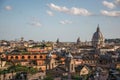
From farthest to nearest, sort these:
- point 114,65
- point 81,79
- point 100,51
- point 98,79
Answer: point 100,51 → point 114,65 → point 81,79 → point 98,79

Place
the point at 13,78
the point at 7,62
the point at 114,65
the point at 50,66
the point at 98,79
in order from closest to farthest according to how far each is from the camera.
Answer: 1. the point at 98,79
2. the point at 13,78
3. the point at 50,66
4. the point at 114,65
5. the point at 7,62

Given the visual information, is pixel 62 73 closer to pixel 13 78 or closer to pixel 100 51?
pixel 13 78

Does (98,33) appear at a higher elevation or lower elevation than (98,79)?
higher

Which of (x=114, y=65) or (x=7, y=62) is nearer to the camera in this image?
(x=114, y=65)

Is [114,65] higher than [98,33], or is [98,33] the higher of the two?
[98,33]

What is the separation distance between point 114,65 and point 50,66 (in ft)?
19.4

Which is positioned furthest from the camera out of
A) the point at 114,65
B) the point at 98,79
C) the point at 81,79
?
the point at 114,65

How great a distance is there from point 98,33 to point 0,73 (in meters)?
Answer: 29.5

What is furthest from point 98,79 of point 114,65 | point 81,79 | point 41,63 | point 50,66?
point 41,63

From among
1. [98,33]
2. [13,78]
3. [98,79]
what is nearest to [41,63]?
[13,78]

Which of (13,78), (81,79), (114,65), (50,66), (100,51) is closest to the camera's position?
(81,79)

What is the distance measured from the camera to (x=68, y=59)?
2459 cm

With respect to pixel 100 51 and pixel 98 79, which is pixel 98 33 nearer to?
pixel 100 51

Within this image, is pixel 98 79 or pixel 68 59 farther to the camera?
pixel 68 59
